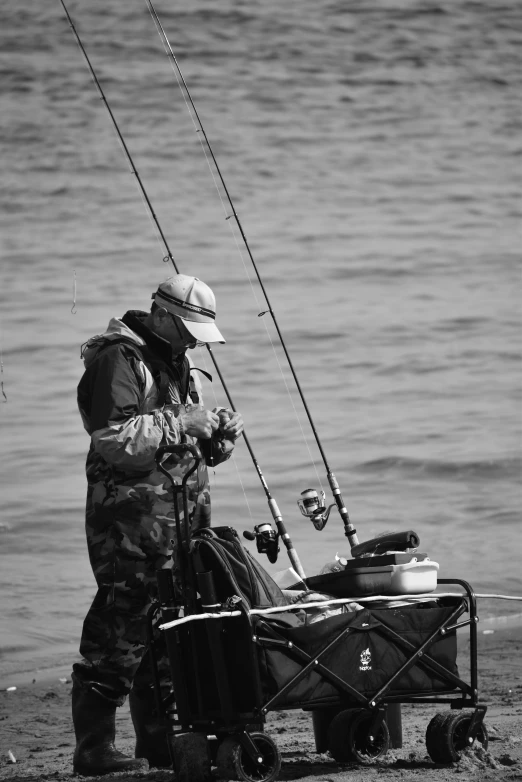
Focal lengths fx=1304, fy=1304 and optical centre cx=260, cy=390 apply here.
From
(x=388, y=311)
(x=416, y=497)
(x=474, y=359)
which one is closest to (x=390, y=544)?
(x=416, y=497)

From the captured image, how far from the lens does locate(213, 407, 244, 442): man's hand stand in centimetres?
398

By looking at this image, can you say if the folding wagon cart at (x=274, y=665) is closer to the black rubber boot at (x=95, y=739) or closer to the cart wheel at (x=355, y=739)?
the cart wheel at (x=355, y=739)

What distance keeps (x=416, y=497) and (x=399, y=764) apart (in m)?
6.23

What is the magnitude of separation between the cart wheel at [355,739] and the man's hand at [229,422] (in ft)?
2.95

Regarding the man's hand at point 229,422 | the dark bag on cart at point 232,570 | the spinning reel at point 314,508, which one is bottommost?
the spinning reel at point 314,508

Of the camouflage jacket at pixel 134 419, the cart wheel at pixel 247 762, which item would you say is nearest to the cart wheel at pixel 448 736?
the cart wheel at pixel 247 762

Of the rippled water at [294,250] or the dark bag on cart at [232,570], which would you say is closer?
the dark bag on cart at [232,570]

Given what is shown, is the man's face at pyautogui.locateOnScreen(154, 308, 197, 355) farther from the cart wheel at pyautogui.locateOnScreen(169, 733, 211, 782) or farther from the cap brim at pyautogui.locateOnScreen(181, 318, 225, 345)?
the cart wheel at pyautogui.locateOnScreen(169, 733, 211, 782)

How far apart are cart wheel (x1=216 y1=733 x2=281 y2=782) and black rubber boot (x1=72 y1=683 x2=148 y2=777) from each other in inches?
19.0

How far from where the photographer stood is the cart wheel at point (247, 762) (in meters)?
3.46

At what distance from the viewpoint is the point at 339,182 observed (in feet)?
66.3

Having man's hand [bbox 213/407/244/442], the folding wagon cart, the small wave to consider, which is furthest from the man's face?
the small wave

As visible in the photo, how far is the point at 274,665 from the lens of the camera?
11.6 feet

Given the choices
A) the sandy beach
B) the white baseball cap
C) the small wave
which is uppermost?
the white baseball cap
